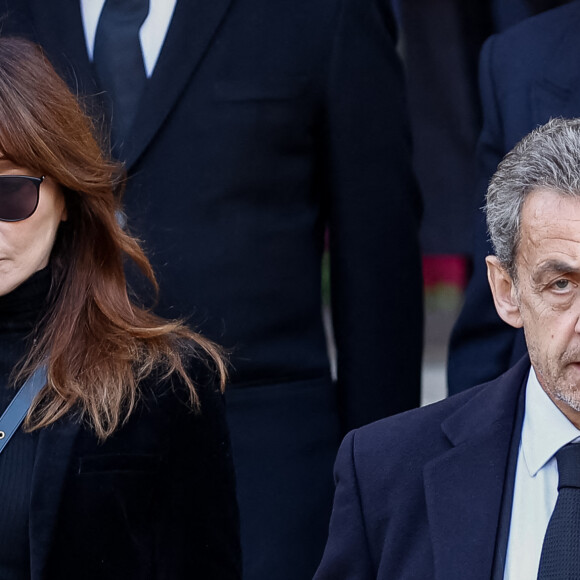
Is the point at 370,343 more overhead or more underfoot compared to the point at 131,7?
more underfoot

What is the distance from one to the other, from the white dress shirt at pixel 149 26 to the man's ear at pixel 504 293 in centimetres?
99

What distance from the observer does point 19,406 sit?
2.62 meters

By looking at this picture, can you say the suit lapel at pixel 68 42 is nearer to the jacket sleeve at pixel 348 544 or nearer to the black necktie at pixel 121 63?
the black necktie at pixel 121 63

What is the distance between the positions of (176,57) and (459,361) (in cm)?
99

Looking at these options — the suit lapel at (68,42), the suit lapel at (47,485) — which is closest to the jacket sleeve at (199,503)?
the suit lapel at (47,485)

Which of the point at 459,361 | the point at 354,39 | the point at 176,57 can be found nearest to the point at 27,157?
the point at 176,57

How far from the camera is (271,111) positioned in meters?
3.15

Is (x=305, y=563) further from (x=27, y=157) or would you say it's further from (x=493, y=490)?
(x=27, y=157)

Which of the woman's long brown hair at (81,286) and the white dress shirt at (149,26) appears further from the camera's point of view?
the white dress shirt at (149,26)

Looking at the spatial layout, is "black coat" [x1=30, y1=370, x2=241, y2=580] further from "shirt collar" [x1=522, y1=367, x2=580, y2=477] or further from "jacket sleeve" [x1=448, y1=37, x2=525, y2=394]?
"jacket sleeve" [x1=448, y1=37, x2=525, y2=394]

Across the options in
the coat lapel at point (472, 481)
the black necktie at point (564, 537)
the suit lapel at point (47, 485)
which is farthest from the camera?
the suit lapel at point (47, 485)

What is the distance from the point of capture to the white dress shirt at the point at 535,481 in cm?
237

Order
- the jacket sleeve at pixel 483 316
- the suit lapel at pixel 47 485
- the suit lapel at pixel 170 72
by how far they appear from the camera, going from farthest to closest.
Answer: the jacket sleeve at pixel 483 316 → the suit lapel at pixel 170 72 → the suit lapel at pixel 47 485

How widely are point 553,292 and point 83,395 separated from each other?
0.93m
